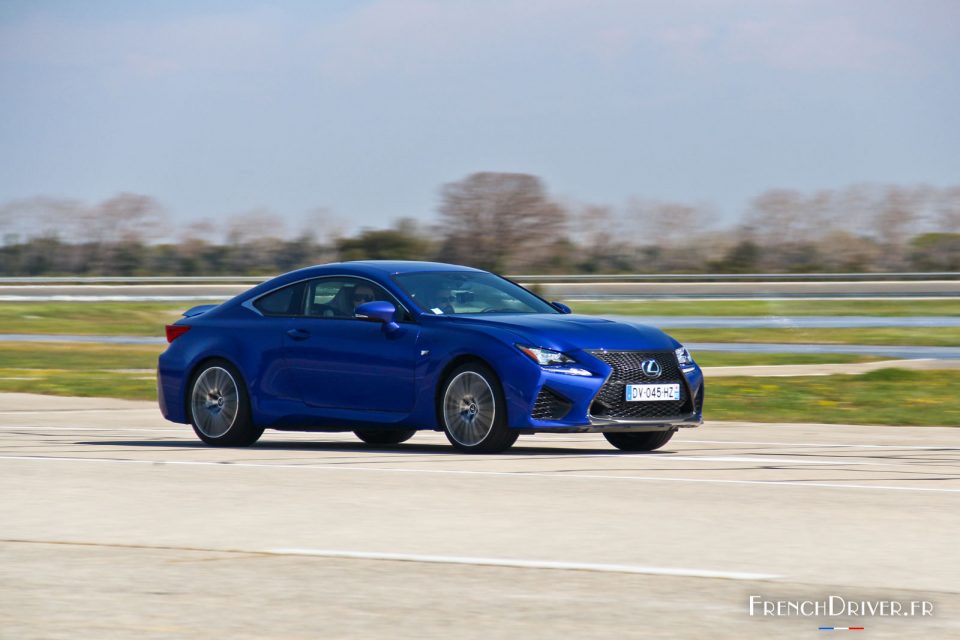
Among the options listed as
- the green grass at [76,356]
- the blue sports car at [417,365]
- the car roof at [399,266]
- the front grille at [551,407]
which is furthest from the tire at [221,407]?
the green grass at [76,356]

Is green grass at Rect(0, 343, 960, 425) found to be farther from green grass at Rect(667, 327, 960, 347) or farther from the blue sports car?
green grass at Rect(667, 327, 960, 347)

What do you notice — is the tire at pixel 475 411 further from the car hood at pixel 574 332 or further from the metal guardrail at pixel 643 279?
the metal guardrail at pixel 643 279

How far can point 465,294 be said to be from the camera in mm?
12914

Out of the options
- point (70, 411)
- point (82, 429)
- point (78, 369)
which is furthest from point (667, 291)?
point (82, 429)

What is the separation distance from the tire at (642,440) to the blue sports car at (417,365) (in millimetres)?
12

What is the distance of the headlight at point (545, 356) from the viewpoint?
11.8 metres

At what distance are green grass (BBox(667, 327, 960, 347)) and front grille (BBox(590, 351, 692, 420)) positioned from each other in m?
21.8

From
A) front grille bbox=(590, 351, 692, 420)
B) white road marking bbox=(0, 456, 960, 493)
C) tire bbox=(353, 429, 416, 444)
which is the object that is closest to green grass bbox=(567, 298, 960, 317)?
tire bbox=(353, 429, 416, 444)

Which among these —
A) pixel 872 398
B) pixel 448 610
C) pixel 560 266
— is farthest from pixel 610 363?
pixel 560 266

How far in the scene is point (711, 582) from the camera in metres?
6.63

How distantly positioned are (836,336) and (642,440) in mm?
23620

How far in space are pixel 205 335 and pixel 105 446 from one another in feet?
3.82

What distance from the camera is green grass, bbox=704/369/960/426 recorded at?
16.9m

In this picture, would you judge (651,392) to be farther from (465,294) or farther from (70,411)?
(70,411)
